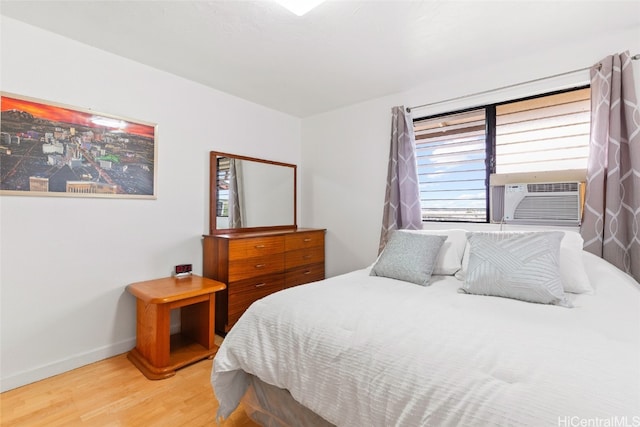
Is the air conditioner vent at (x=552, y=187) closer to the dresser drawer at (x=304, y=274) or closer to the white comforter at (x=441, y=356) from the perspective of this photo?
the white comforter at (x=441, y=356)

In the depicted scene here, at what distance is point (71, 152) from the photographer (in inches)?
82.7

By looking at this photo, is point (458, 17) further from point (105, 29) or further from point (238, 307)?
point (238, 307)

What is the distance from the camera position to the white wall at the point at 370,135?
2.19m

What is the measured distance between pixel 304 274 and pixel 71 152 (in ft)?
7.68

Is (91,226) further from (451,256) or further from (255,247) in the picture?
(451,256)

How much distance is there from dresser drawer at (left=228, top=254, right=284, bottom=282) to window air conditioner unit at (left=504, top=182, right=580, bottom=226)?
2109 mm

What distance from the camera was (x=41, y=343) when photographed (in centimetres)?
Result: 199

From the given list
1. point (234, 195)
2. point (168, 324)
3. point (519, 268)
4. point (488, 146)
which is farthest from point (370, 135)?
point (168, 324)

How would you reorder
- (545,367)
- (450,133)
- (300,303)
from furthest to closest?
(450,133) < (300,303) < (545,367)

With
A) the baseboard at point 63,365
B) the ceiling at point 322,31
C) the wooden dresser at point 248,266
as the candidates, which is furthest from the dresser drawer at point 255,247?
the ceiling at point 322,31

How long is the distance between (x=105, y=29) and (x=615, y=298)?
11.3ft

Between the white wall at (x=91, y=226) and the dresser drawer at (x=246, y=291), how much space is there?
1.70 ft

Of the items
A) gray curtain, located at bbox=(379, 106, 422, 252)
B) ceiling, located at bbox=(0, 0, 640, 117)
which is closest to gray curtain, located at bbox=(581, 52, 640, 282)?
ceiling, located at bbox=(0, 0, 640, 117)

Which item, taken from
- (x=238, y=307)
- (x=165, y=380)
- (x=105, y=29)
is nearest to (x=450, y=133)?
(x=238, y=307)
